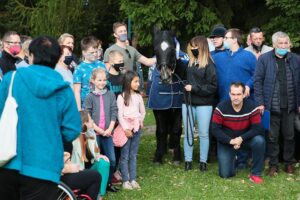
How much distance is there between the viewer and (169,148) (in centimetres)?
959

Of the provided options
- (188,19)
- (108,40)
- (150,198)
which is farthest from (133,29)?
(150,198)

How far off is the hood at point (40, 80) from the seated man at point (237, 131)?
159 inches

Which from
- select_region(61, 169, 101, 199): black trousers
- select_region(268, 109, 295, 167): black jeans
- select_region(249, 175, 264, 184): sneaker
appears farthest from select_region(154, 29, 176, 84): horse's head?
select_region(61, 169, 101, 199): black trousers

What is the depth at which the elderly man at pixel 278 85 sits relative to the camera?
7.72 meters

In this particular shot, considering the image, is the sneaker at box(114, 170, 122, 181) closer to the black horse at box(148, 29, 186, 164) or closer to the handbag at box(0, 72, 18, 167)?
the black horse at box(148, 29, 186, 164)

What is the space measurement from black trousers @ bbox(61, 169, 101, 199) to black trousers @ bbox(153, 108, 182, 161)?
121 inches

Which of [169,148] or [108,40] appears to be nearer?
[169,148]

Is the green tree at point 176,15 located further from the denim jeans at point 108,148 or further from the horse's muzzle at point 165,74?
the denim jeans at point 108,148

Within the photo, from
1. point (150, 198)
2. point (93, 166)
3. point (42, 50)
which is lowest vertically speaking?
point (150, 198)

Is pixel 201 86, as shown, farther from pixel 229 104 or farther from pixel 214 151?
pixel 214 151

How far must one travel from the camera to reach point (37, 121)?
12.8ft

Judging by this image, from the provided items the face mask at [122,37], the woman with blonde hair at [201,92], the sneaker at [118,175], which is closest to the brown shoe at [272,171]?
the woman with blonde hair at [201,92]

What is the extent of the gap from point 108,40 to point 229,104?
1871 cm

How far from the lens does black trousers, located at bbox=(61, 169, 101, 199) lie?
17.5 ft
